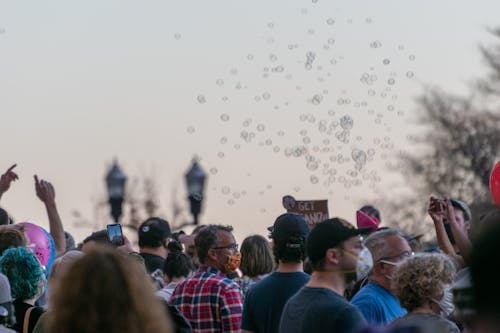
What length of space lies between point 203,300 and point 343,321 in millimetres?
1927

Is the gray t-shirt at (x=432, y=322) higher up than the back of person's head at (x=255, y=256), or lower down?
lower down

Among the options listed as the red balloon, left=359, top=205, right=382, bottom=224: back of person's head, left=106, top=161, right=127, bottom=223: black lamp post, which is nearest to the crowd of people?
the red balloon

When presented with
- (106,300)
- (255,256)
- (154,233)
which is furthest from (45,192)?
(106,300)

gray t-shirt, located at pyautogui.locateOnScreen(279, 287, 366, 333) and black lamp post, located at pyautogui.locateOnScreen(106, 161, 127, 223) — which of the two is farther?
black lamp post, located at pyautogui.locateOnScreen(106, 161, 127, 223)

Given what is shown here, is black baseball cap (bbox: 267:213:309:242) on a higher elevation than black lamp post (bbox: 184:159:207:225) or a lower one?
lower

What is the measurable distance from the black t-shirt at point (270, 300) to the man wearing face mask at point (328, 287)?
94cm

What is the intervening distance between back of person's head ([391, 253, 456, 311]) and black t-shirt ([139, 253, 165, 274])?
3708 millimetres

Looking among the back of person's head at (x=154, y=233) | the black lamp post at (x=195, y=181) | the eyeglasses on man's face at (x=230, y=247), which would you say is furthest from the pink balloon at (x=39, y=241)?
the black lamp post at (x=195, y=181)

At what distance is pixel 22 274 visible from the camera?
238 inches

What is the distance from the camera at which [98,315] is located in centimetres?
306

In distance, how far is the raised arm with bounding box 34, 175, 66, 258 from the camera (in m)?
8.95

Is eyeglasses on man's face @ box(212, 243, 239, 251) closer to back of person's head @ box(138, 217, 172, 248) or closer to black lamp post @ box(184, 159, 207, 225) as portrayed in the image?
back of person's head @ box(138, 217, 172, 248)

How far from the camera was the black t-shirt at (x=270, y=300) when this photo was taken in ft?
22.0

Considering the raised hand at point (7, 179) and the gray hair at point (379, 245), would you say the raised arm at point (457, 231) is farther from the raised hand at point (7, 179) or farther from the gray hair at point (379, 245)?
the raised hand at point (7, 179)
